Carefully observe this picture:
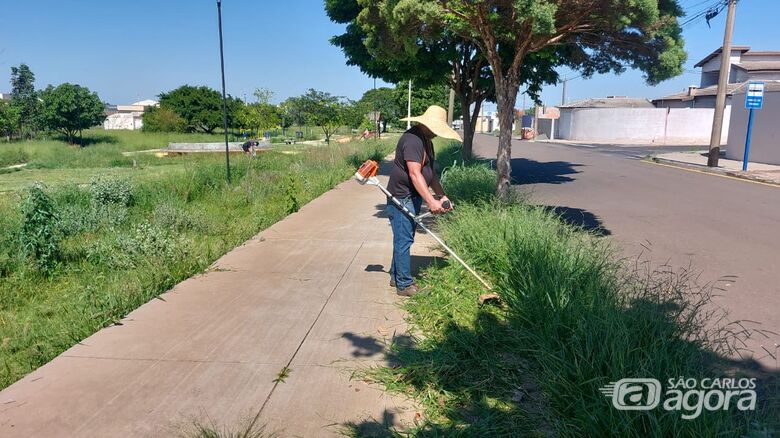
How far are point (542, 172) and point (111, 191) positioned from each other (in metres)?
14.0

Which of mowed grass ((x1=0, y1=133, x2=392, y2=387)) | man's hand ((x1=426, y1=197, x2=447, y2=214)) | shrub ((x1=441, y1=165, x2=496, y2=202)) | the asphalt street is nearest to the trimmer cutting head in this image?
man's hand ((x1=426, y1=197, x2=447, y2=214))

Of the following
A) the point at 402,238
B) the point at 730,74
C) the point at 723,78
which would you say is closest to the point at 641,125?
the point at 730,74

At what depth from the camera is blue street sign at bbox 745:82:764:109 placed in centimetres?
1714

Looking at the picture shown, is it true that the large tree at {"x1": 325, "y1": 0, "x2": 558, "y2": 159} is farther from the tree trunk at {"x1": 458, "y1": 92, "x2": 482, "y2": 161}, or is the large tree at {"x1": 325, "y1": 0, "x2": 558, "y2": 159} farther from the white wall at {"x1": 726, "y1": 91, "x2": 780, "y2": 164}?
the white wall at {"x1": 726, "y1": 91, "x2": 780, "y2": 164}

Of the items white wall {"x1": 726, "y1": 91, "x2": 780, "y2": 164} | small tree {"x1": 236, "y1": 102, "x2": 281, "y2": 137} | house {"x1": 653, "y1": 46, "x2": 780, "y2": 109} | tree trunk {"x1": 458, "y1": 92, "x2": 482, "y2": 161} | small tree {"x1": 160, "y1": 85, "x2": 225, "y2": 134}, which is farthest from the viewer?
small tree {"x1": 160, "y1": 85, "x2": 225, "y2": 134}

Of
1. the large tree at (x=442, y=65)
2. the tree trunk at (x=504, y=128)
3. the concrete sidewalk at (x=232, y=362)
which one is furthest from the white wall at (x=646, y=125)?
the concrete sidewalk at (x=232, y=362)

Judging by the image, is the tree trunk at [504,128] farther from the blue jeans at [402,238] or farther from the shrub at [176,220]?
the shrub at [176,220]

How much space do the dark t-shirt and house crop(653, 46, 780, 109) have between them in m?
41.3

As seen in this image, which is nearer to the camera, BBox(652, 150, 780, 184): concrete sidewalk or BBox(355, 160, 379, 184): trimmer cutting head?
BBox(355, 160, 379, 184): trimmer cutting head

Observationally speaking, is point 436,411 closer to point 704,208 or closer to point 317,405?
point 317,405

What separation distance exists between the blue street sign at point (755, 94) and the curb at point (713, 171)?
2.21 metres

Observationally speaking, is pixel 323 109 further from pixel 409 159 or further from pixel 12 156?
pixel 409 159

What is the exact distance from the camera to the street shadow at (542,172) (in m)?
16.1

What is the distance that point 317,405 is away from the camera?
10.5 ft
